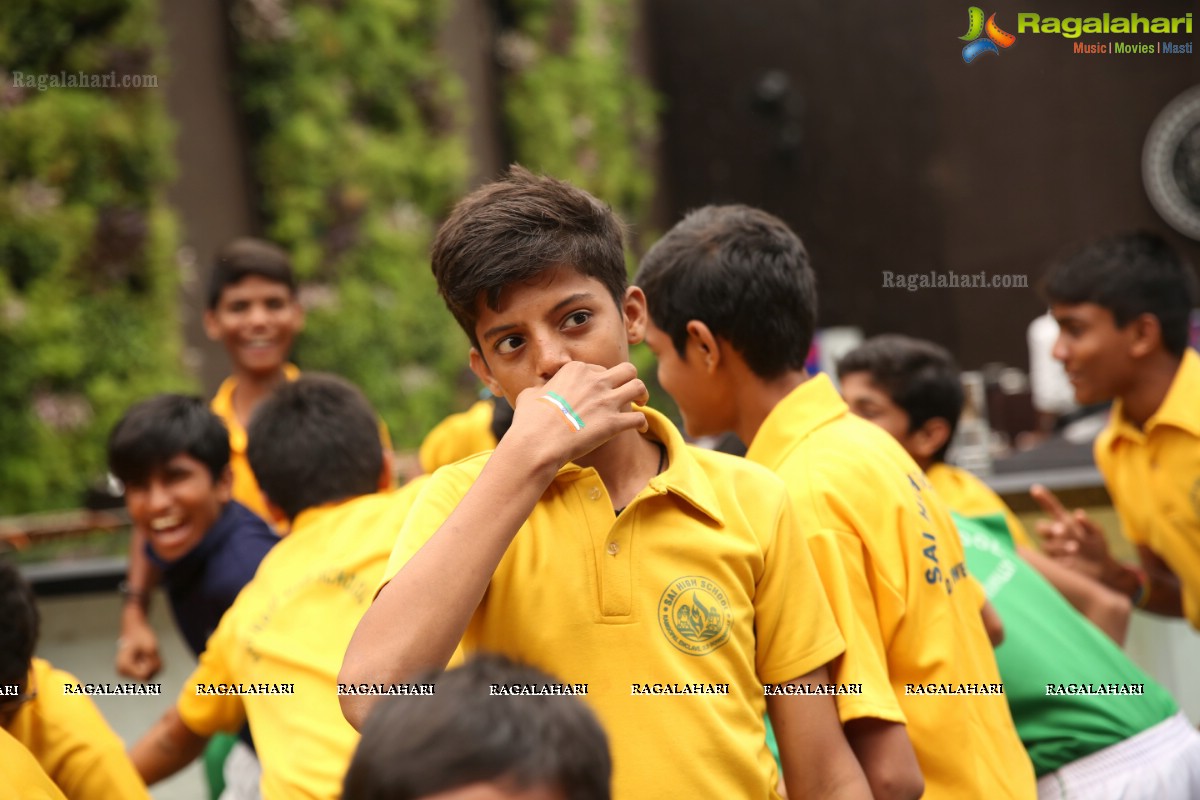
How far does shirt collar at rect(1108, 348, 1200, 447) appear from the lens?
315 centimetres

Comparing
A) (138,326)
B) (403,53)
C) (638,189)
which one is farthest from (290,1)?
(638,189)

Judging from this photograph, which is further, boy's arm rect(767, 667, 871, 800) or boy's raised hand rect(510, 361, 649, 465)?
boy's arm rect(767, 667, 871, 800)

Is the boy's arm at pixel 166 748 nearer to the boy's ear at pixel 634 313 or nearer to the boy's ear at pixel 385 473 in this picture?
the boy's ear at pixel 385 473

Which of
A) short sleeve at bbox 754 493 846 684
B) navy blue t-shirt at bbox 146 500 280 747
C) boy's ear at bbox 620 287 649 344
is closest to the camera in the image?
short sleeve at bbox 754 493 846 684

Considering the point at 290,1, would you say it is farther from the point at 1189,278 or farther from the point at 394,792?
the point at 394,792

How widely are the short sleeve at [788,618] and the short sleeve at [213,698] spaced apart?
1.27m

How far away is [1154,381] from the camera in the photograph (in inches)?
129

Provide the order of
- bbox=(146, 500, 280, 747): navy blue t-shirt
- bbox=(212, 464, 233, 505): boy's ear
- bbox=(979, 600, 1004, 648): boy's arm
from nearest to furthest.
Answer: bbox=(979, 600, 1004, 648): boy's arm → bbox=(146, 500, 280, 747): navy blue t-shirt → bbox=(212, 464, 233, 505): boy's ear

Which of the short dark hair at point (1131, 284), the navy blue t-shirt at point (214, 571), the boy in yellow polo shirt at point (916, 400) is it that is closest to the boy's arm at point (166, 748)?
the navy blue t-shirt at point (214, 571)

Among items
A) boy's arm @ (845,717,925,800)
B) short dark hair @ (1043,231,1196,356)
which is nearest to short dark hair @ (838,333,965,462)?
short dark hair @ (1043,231,1196,356)

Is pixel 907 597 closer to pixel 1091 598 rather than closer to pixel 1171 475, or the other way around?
pixel 1091 598

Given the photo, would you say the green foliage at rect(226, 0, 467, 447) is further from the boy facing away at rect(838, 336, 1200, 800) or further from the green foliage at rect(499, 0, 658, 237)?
the boy facing away at rect(838, 336, 1200, 800)

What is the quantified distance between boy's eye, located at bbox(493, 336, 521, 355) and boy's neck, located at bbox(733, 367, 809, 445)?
692mm

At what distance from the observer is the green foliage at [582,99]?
29.8ft
